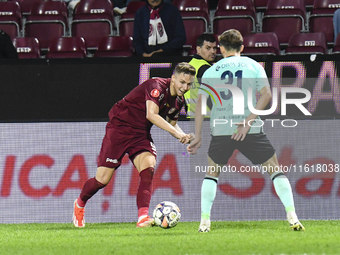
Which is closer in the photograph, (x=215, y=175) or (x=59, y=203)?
(x=215, y=175)

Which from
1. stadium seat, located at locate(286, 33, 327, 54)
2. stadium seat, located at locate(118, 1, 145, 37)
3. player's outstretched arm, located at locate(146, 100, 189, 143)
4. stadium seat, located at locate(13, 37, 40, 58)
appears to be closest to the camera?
player's outstretched arm, located at locate(146, 100, 189, 143)

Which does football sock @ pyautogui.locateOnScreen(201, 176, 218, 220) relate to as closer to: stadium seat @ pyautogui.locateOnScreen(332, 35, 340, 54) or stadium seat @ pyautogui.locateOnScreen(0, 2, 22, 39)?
stadium seat @ pyautogui.locateOnScreen(332, 35, 340, 54)

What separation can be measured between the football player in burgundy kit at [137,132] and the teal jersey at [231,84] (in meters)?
0.71

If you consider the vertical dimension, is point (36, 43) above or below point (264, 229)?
above

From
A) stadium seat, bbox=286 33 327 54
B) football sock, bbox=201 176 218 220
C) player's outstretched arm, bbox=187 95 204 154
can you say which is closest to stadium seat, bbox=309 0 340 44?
stadium seat, bbox=286 33 327 54

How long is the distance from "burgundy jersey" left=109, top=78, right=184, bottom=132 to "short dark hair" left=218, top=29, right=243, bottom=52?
935 mm

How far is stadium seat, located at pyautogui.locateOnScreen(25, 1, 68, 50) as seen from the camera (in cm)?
1016

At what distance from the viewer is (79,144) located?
6.98 m

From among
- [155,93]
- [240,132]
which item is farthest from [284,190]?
[155,93]

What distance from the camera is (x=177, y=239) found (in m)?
4.89

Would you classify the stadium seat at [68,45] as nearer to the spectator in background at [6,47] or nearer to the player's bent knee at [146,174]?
the spectator in background at [6,47]

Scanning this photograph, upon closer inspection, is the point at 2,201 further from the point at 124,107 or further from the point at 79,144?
the point at 124,107

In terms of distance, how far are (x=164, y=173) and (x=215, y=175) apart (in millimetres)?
1513

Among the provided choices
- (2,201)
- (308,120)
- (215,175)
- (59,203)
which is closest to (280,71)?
(308,120)
